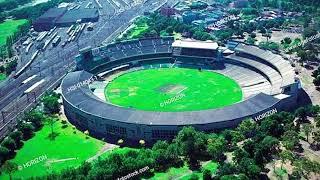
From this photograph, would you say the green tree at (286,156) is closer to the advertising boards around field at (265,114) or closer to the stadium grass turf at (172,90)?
the advertising boards around field at (265,114)

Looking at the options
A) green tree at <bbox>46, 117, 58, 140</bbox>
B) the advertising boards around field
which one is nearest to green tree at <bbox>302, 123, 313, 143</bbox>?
the advertising boards around field

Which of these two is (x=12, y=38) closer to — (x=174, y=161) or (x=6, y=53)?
(x=6, y=53)

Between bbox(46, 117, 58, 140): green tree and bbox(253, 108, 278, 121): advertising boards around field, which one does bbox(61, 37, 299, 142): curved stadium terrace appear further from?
bbox(46, 117, 58, 140): green tree

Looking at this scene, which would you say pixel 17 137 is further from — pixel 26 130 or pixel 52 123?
pixel 52 123

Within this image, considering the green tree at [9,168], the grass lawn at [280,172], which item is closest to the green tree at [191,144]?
the grass lawn at [280,172]

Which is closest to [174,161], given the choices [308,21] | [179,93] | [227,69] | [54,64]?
[179,93]

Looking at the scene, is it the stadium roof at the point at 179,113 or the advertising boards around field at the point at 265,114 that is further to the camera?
the advertising boards around field at the point at 265,114

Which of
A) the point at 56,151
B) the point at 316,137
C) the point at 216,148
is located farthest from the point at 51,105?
the point at 316,137
